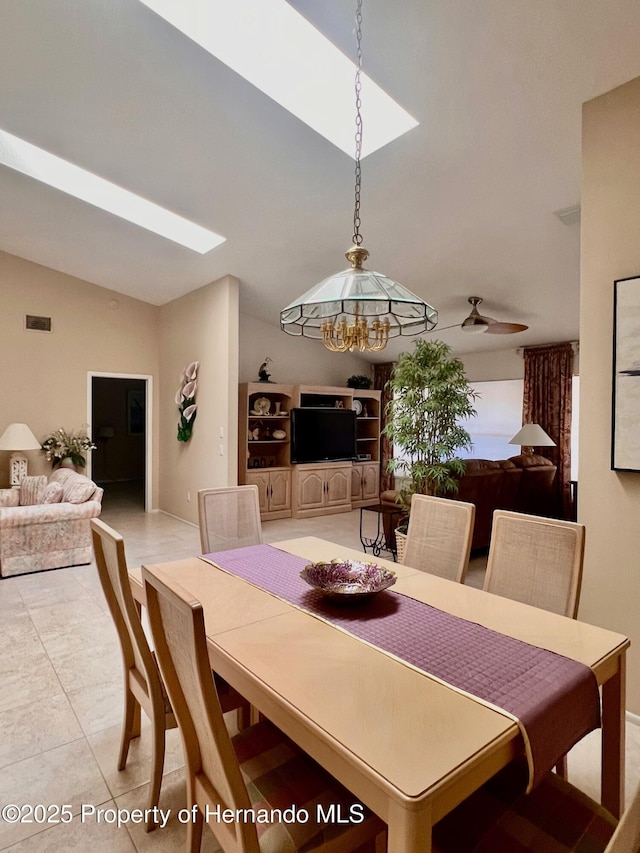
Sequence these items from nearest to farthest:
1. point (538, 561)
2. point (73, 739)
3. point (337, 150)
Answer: point (538, 561)
point (73, 739)
point (337, 150)

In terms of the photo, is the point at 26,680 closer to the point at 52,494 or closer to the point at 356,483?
the point at 52,494

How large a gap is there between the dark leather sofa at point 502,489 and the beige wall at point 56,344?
4240 mm

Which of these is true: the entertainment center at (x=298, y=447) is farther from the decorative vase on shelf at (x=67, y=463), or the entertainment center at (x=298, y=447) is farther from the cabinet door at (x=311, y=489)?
the decorative vase on shelf at (x=67, y=463)

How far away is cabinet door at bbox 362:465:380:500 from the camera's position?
773cm

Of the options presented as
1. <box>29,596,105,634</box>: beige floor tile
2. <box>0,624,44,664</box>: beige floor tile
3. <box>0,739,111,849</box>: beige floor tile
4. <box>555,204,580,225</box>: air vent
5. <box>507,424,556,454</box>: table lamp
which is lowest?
<box>0,739,111,849</box>: beige floor tile

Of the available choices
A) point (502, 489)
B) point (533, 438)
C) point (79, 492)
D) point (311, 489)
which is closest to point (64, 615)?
point (79, 492)

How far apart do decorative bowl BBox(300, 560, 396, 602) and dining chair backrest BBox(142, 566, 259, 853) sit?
24.5 inches

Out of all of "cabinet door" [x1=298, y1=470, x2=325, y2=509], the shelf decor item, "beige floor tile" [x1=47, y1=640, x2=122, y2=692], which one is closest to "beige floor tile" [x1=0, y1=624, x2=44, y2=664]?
"beige floor tile" [x1=47, y1=640, x2=122, y2=692]

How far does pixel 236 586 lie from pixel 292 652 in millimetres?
589

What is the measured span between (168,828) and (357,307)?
203 centimetres

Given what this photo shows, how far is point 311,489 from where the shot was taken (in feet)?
22.4

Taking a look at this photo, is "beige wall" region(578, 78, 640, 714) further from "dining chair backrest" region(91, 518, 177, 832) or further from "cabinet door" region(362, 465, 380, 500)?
"cabinet door" region(362, 465, 380, 500)

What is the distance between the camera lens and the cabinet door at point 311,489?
6727 millimetres

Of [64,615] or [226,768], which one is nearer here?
[226,768]
